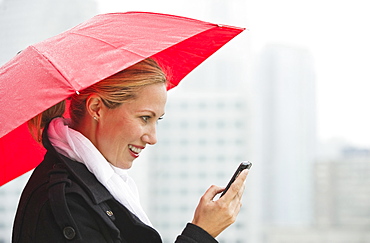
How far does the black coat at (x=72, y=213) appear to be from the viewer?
0.73 m

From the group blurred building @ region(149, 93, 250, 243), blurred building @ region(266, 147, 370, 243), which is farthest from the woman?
blurred building @ region(266, 147, 370, 243)

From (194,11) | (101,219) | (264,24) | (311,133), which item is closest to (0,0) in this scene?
(101,219)

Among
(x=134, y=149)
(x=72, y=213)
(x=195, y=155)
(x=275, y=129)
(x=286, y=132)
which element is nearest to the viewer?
(x=72, y=213)

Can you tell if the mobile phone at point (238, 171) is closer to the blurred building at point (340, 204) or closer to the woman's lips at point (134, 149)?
the woman's lips at point (134, 149)

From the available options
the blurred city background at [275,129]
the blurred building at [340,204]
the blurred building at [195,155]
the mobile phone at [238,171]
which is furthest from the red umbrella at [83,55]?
the blurred building at [340,204]

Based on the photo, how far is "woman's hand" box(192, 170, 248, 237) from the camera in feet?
2.64

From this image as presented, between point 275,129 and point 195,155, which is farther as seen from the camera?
point 275,129

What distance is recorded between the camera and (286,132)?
1564 inches

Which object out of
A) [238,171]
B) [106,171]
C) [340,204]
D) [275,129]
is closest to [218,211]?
[238,171]

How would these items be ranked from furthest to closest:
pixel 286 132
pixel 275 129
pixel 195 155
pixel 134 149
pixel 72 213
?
pixel 275 129
pixel 286 132
pixel 195 155
pixel 134 149
pixel 72 213

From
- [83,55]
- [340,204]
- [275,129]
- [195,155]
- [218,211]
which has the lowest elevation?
[340,204]

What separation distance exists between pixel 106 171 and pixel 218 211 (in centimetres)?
17

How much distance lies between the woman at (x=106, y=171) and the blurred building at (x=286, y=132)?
36.8 meters

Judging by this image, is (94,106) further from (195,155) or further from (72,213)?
(195,155)
